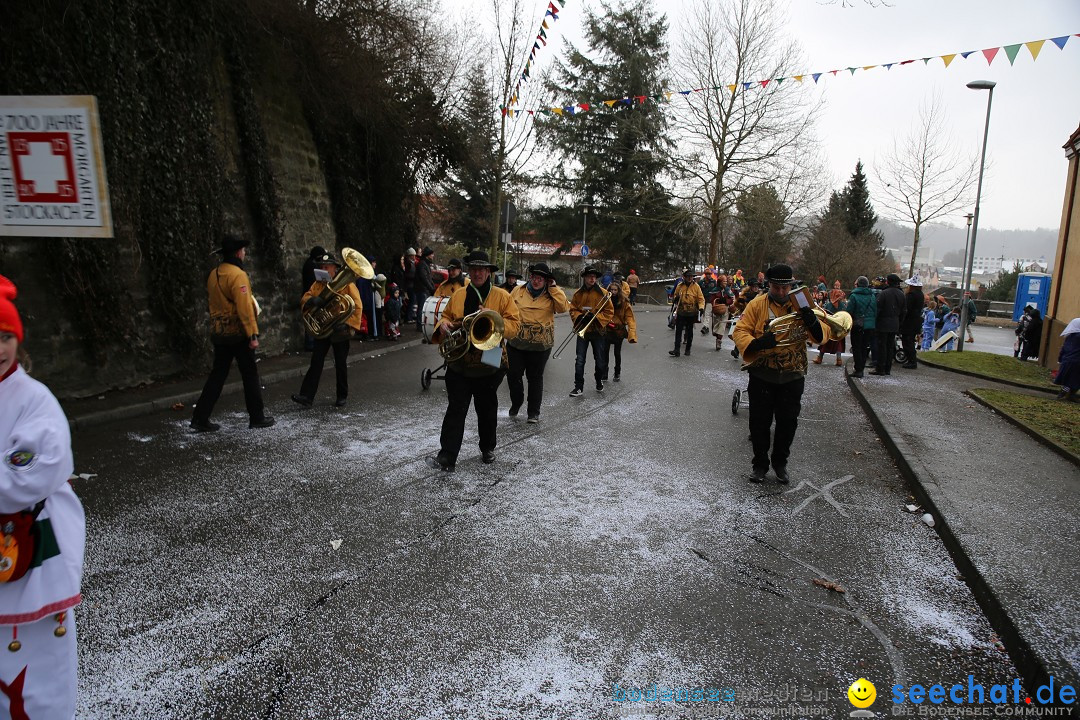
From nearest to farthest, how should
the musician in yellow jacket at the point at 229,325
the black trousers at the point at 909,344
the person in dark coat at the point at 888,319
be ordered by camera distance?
the musician in yellow jacket at the point at 229,325 → the person in dark coat at the point at 888,319 → the black trousers at the point at 909,344

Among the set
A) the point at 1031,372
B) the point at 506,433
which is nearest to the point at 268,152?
the point at 506,433

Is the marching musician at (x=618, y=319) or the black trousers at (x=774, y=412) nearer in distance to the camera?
the black trousers at (x=774, y=412)

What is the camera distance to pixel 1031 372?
1323 centimetres

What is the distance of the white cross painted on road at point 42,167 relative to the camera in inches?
155

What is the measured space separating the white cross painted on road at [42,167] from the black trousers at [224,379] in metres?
2.91

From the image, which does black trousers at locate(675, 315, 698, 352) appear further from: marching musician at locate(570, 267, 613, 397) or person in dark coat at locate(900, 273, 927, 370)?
marching musician at locate(570, 267, 613, 397)

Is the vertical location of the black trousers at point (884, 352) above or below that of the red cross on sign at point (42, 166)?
below

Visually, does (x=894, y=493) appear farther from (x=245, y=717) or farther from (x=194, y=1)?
(x=194, y=1)

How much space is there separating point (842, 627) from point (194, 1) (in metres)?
11.0

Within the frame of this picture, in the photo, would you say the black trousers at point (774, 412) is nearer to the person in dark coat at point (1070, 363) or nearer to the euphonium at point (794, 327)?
the euphonium at point (794, 327)

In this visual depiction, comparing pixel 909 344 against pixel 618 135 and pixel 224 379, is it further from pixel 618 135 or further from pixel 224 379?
pixel 618 135

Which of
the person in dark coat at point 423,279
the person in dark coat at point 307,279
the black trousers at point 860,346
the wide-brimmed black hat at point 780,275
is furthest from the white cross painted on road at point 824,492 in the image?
the person in dark coat at point 423,279

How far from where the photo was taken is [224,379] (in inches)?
267

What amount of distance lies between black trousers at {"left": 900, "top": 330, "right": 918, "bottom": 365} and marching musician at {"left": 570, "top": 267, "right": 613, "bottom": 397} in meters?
6.96
